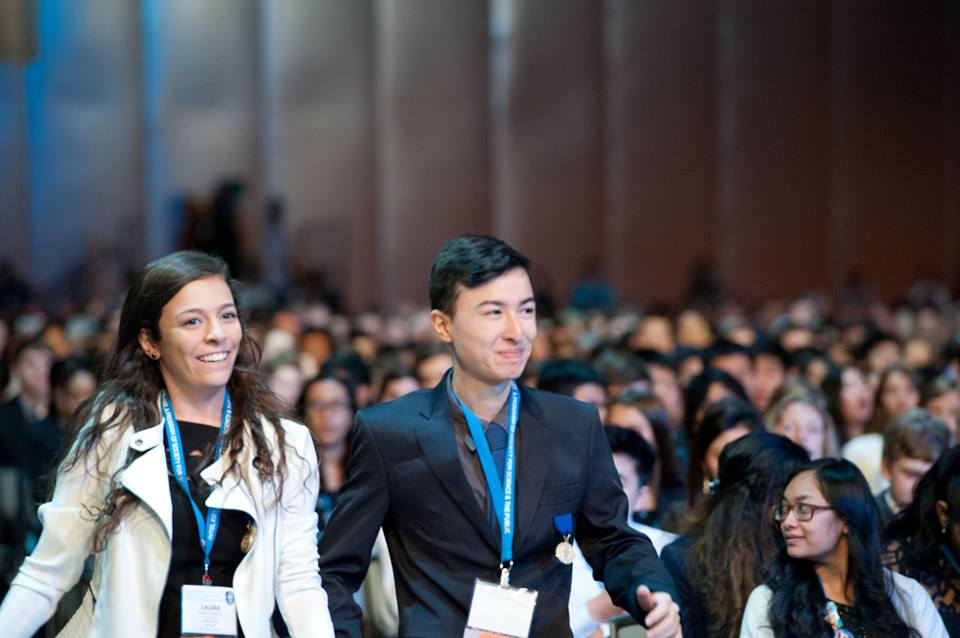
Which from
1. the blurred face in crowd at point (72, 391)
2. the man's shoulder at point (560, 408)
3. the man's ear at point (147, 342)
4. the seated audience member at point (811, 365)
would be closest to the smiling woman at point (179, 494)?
the man's ear at point (147, 342)

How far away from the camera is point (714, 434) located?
5.08 meters

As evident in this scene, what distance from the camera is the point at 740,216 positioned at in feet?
71.1

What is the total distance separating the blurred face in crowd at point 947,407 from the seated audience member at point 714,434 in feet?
5.33

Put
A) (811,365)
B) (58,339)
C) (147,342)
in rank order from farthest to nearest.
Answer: (58,339) < (811,365) < (147,342)

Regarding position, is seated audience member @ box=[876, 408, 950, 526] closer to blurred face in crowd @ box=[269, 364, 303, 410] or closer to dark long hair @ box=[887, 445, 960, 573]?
dark long hair @ box=[887, 445, 960, 573]

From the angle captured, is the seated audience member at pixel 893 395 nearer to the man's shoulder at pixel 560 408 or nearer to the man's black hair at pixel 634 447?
the man's black hair at pixel 634 447

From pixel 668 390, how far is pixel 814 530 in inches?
161

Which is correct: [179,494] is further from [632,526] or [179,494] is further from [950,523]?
[950,523]

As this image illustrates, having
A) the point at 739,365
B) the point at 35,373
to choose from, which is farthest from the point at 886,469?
the point at 35,373

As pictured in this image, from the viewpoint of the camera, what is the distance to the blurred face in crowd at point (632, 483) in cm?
477

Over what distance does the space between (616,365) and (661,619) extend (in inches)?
191

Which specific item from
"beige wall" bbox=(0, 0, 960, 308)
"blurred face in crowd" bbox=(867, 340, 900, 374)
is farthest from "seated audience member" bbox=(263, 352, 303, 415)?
"beige wall" bbox=(0, 0, 960, 308)

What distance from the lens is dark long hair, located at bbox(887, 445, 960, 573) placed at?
402cm

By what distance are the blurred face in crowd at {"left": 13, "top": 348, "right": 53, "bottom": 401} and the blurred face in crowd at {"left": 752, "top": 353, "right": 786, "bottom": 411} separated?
411 centimetres
